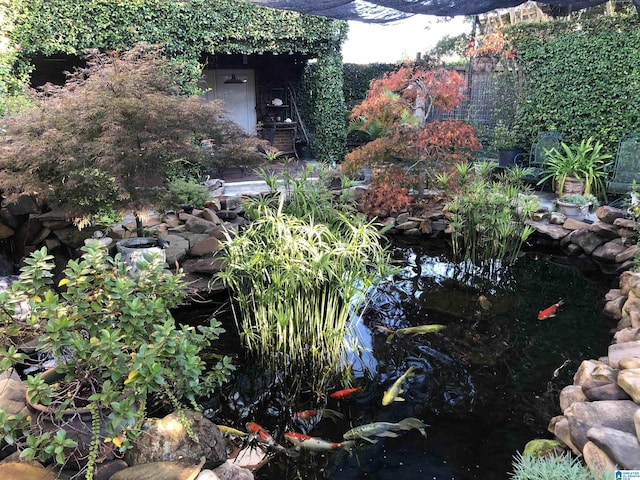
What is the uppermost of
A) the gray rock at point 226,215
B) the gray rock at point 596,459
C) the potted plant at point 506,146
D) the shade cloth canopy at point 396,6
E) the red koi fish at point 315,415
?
the shade cloth canopy at point 396,6

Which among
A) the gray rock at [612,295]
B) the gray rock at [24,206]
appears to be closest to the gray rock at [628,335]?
the gray rock at [612,295]

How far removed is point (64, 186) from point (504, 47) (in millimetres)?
7296

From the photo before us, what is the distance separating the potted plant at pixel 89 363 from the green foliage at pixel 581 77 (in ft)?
22.4

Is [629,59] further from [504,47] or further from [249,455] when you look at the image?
[249,455]

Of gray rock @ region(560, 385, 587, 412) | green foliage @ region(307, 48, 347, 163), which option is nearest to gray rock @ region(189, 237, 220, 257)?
gray rock @ region(560, 385, 587, 412)

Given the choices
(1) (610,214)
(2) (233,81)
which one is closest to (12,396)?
(1) (610,214)

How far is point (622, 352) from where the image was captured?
251 cm

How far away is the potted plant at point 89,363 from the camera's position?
1.70m

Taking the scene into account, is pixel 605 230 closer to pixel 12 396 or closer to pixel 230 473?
pixel 230 473

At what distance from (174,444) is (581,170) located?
21.1 ft

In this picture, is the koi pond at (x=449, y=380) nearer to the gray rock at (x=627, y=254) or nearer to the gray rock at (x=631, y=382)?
the gray rock at (x=627, y=254)

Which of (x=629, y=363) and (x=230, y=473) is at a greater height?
(x=629, y=363)

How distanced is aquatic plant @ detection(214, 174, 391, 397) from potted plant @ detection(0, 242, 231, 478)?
29.8 inches

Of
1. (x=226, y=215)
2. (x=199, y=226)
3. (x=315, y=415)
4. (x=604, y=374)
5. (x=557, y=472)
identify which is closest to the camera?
(x=557, y=472)
